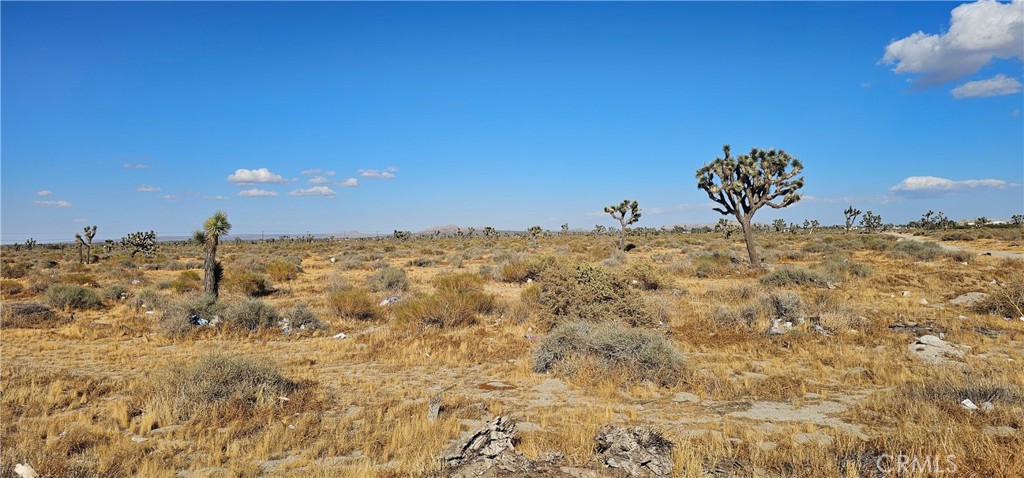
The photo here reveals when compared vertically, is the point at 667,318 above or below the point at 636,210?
below

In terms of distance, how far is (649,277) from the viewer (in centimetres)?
1784

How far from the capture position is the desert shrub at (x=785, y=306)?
12047 mm

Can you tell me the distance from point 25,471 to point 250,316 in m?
8.41

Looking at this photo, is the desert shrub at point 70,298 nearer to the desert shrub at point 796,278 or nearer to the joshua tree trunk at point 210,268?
the joshua tree trunk at point 210,268

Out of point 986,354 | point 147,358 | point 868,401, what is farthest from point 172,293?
point 986,354

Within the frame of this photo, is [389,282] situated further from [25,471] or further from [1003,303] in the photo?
[1003,303]

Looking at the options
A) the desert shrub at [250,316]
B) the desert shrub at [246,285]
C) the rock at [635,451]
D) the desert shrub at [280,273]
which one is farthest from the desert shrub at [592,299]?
the desert shrub at [280,273]

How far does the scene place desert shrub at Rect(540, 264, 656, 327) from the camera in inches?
453

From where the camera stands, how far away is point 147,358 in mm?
9883

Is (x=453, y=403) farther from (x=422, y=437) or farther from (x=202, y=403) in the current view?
(x=202, y=403)

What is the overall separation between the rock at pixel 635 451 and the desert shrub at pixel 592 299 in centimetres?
599

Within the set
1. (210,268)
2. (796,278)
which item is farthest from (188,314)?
(796,278)

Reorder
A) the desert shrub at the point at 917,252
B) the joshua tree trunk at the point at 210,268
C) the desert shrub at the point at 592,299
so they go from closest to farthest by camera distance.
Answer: the desert shrub at the point at 592,299, the joshua tree trunk at the point at 210,268, the desert shrub at the point at 917,252

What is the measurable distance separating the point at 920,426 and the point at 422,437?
18.7ft
